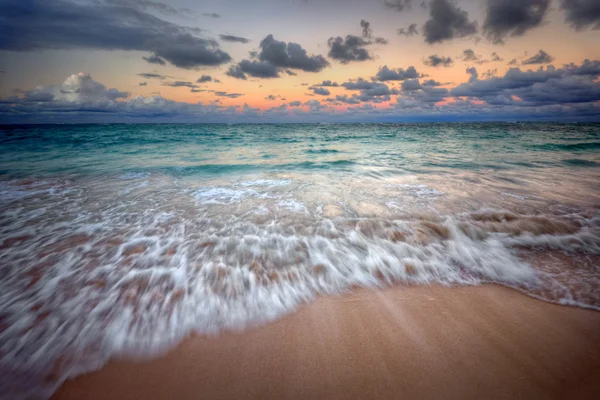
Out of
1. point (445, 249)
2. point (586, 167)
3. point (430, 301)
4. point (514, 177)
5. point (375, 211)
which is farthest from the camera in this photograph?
point (586, 167)

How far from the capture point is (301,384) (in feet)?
5.73

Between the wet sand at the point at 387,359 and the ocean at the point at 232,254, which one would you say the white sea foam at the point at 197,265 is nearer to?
the ocean at the point at 232,254

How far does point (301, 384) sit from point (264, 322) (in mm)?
668

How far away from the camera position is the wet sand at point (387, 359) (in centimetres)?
168

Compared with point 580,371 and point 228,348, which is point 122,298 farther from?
point 580,371

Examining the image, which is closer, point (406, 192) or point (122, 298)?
point (122, 298)

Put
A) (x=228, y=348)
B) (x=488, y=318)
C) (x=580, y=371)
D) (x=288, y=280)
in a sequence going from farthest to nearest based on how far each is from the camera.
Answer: (x=288, y=280) < (x=488, y=318) < (x=228, y=348) < (x=580, y=371)

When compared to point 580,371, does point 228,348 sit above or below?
below

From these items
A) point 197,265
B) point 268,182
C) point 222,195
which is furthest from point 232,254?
point 268,182

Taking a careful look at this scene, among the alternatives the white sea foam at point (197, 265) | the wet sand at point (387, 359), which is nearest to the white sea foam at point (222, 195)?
the white sea foam at point (197, 265)

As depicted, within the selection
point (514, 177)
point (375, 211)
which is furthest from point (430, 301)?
point (514, 177)

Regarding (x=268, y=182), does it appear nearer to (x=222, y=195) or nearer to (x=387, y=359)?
(x=222, y=195)

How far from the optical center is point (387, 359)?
1905mm

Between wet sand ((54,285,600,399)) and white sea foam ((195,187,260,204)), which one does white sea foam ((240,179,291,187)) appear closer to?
white sea foam ((195,187,260,204))
